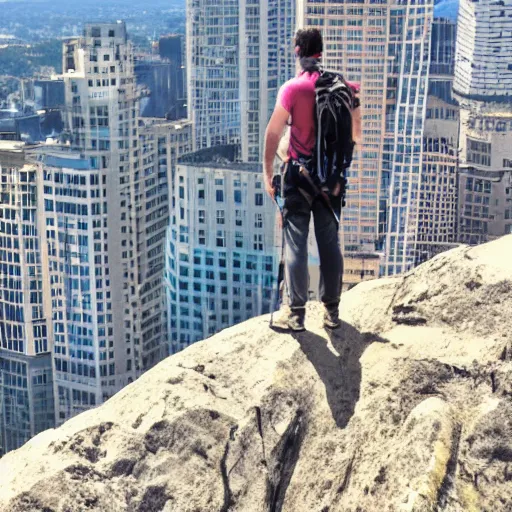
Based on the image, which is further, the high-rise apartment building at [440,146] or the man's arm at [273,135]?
the high-rise apartment building at [440,146]

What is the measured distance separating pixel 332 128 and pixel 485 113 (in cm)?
Answer: 1064

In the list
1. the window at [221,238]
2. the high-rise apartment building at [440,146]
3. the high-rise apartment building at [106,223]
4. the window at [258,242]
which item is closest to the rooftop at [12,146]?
the high-rise apartment building at [106,223]

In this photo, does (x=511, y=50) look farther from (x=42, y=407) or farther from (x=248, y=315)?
(x=42, y=407)

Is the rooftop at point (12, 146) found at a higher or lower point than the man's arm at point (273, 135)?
lower

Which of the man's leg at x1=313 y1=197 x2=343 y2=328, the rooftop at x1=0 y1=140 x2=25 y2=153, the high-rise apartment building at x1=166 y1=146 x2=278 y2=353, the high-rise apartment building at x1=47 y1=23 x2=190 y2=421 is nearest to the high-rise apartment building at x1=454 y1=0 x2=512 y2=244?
the high-rise apartment building at x1=166 y1=146 x2=278 y2=353

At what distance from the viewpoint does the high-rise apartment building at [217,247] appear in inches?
461

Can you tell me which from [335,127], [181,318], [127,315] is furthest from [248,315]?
[335,127]

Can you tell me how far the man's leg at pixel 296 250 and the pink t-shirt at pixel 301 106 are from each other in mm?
129

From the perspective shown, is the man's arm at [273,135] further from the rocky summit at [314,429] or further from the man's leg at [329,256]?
the rocky summit at [314,429]

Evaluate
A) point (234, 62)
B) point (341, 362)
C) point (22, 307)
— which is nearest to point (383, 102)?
point (234, 62)

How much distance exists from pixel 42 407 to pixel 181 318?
1.99 m

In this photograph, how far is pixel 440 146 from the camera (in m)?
12.6

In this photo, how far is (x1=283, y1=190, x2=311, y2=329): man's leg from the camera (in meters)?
2.71

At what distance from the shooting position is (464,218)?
12.1m
